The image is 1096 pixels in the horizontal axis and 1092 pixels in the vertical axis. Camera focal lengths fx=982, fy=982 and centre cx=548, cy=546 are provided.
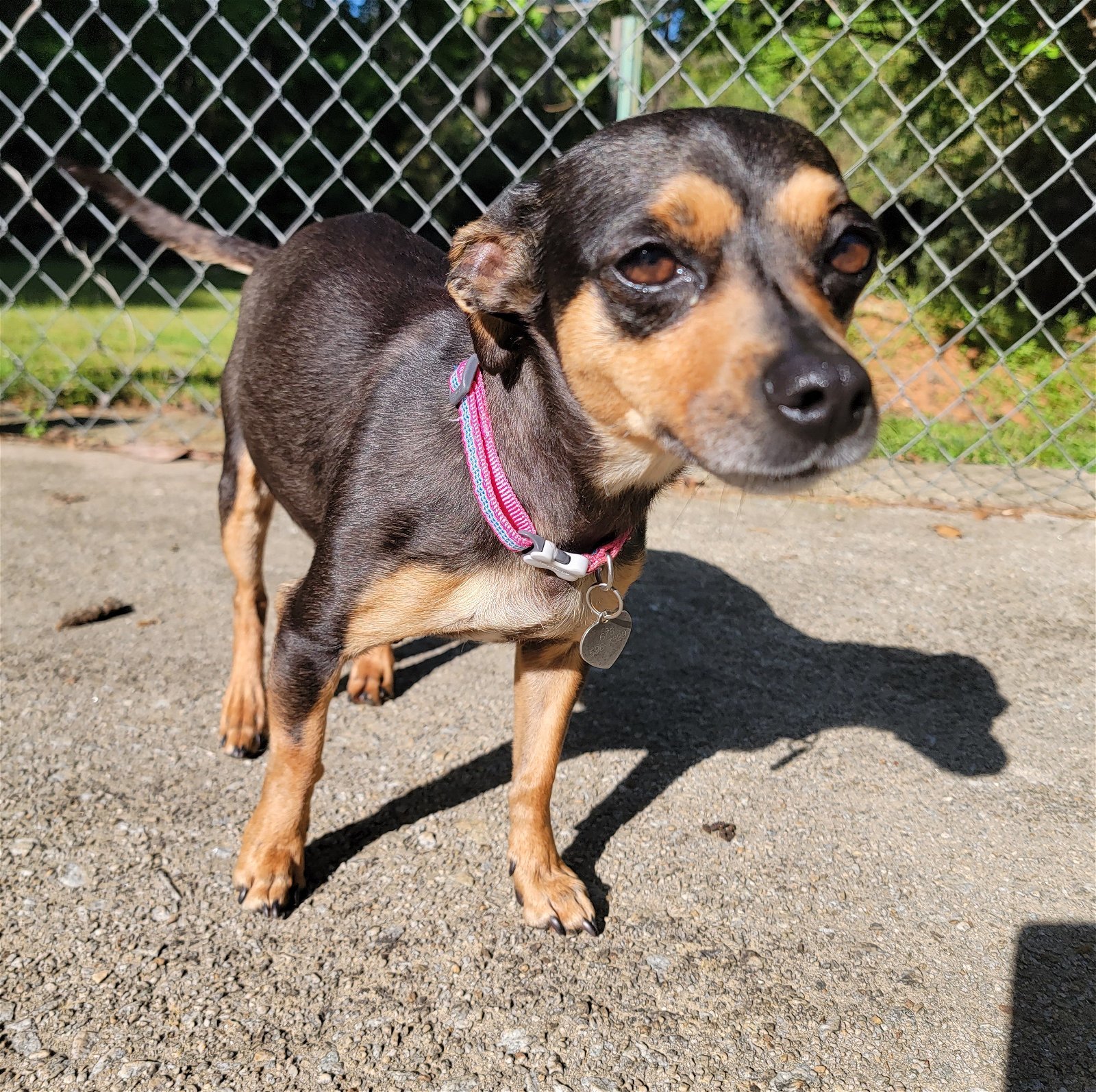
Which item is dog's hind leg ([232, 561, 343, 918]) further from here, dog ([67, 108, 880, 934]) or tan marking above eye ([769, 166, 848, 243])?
tan marking above eye ([769, 166, 848, 243])

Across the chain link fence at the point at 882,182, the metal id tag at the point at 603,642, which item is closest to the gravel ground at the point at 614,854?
the metal id tag at the point at 603,642

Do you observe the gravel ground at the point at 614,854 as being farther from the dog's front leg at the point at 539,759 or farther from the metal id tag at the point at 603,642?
the metal id tag at the point at 603,642

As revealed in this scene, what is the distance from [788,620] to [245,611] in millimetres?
2116

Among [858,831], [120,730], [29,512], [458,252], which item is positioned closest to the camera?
[458,252]

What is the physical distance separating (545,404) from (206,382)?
5.42m

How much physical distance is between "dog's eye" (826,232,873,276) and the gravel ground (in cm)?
153

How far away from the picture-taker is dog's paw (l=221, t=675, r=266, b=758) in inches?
119

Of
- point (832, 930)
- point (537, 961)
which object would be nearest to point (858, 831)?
point (832, 930)

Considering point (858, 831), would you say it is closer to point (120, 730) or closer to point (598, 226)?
point (598, 226)

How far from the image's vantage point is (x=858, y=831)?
2.76 meters

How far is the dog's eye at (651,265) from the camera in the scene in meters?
1.90

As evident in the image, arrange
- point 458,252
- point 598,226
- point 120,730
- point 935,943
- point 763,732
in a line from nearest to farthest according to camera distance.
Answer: point 598,226, point 458,252, point 935,943, point 120,730, point 763,732

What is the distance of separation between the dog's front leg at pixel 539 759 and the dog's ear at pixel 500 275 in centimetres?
78

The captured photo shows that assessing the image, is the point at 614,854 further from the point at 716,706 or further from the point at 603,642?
the point at 716,706
